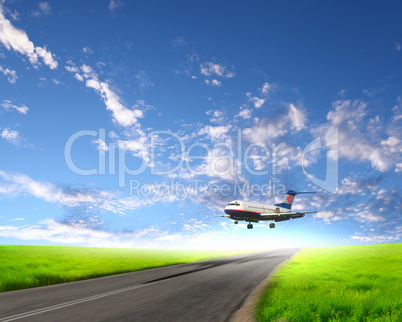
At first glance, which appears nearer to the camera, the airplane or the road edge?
the road edge

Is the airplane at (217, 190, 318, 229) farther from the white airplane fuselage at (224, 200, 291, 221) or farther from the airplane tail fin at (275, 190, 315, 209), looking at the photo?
the airplane tail fin at (275, 190, 315, 209)

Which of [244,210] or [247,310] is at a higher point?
[244,210]

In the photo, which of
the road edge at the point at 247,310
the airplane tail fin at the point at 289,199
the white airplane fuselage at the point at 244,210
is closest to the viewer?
the road edge at the point at 247,310

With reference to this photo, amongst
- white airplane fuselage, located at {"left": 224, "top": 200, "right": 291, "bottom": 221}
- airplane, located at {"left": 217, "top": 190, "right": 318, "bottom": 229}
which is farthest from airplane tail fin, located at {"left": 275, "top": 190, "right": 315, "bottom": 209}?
white airplane fuselage, located at {"left": 224, "top": 200, "right": 291, "bottom": 221}

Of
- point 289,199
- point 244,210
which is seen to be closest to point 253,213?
point 244,210

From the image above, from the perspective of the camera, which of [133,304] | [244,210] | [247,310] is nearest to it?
[247,310]

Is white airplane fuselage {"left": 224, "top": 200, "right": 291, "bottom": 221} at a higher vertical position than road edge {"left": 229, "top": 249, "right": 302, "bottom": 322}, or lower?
higher

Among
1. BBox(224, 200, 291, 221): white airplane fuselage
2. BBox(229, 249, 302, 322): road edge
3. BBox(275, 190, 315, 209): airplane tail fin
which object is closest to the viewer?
BBox(229, 249, 302, 322): road edge

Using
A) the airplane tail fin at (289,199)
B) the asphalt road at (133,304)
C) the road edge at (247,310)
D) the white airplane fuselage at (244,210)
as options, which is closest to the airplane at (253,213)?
the white airplane fuselage at (244,210)

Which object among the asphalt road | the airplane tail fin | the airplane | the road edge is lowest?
the road edge

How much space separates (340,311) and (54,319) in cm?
810

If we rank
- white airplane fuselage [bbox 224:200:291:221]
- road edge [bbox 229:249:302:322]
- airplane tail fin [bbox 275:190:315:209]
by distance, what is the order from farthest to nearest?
airplane tail fin [bbox 275:190:315:209]
white airplane fuselage [bbox 224:200:291:221]
road edge [bbox 229:249:302:322]

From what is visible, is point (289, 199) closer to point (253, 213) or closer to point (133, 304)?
point (253, 213)

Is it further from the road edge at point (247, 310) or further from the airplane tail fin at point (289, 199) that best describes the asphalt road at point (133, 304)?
the airplane tail fin at point (289, 199)
